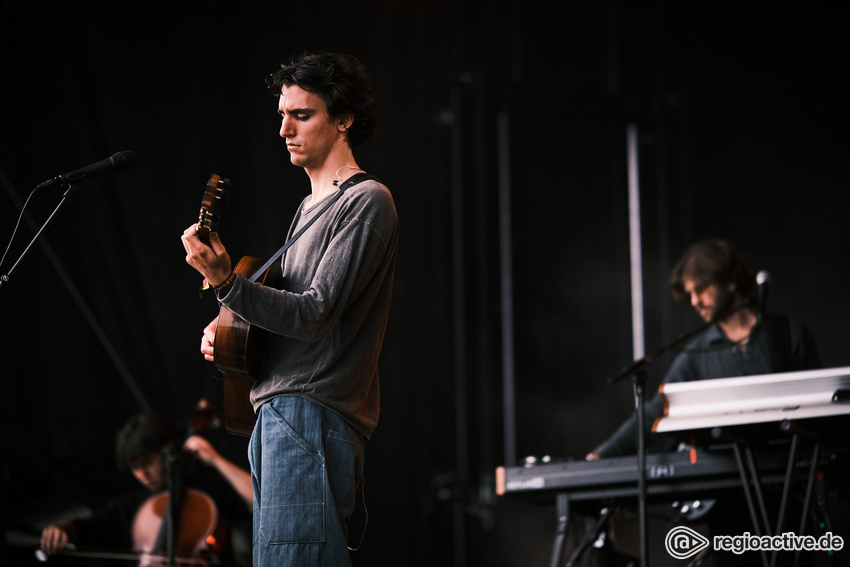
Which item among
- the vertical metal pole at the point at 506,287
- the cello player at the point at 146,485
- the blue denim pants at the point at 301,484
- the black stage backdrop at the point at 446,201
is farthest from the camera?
the vertical metal pole at the point at 506,287

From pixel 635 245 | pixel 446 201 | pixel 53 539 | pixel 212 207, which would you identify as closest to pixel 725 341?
pixel 635 245

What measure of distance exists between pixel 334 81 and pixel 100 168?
0.61 metres

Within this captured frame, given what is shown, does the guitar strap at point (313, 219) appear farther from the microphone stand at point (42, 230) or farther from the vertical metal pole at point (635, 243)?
the vertical metal pole at point (635, 243)

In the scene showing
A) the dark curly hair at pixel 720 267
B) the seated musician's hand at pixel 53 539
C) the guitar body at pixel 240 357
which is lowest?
the seated musician's hand at pixel 53 539

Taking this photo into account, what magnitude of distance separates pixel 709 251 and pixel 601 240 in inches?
42.8

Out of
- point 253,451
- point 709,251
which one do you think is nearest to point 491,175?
point 709,251

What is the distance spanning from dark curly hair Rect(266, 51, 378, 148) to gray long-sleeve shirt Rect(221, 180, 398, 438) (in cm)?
21

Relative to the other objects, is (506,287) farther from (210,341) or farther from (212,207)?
(212,207)

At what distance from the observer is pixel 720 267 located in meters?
3.68

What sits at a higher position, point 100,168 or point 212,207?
point 100,168

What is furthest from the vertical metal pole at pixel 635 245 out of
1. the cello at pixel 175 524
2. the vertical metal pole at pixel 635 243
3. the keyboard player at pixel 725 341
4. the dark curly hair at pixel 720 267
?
the cello at pixel 175 524

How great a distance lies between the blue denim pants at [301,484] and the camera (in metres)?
1.66

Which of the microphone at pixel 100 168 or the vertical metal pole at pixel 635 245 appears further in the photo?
the vertical metal pole at pixel 635 245

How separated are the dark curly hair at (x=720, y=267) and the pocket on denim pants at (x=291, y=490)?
2446 mm
